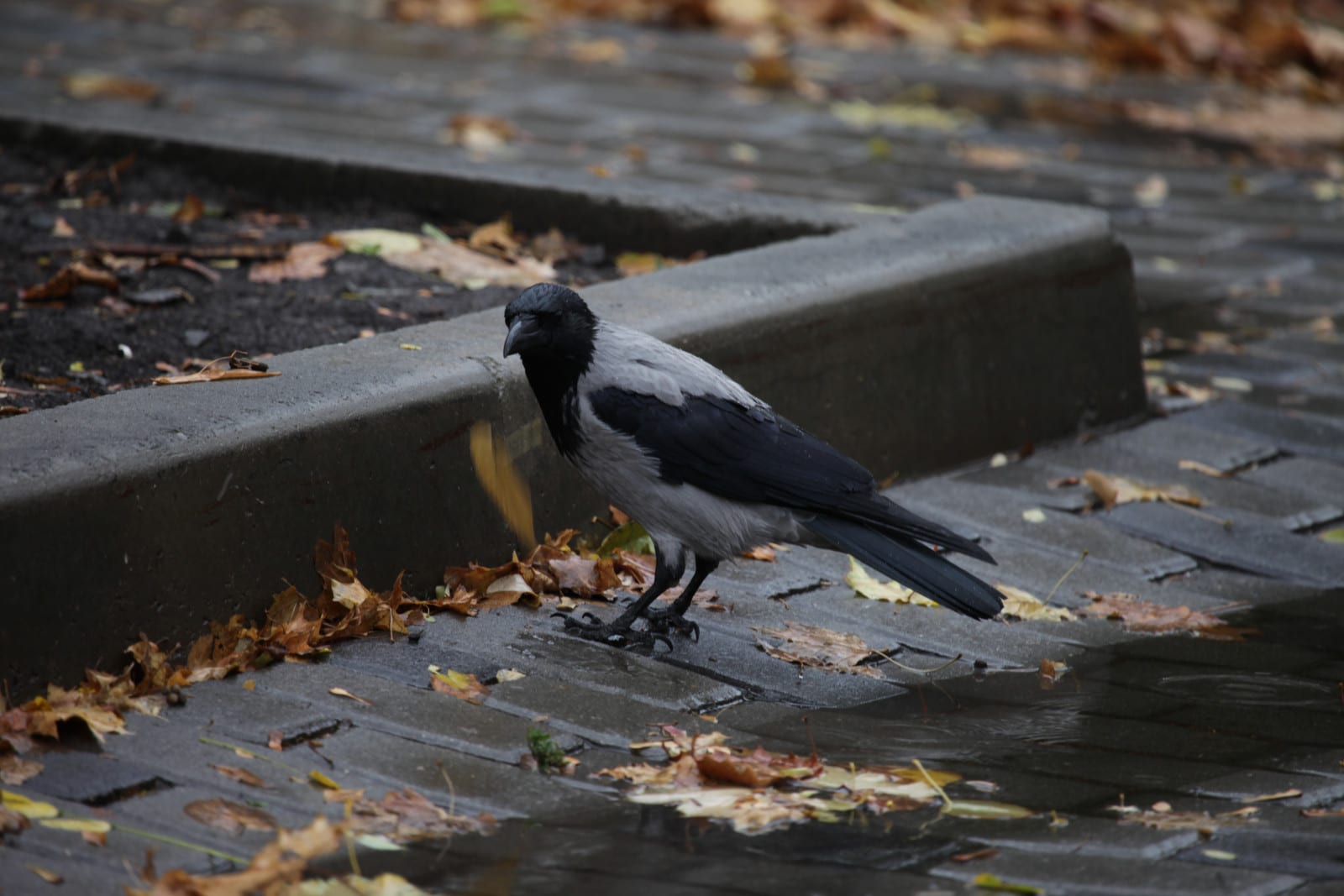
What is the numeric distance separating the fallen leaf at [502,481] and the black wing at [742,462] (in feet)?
1.27

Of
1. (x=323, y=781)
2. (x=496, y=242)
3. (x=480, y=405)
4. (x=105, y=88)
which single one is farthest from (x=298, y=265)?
(x=105, y=88)

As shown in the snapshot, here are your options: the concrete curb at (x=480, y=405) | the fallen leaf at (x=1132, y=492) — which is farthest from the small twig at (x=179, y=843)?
the fallen leaf at (x=1132, y=492)

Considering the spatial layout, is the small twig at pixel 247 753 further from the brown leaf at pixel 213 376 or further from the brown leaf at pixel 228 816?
the brown leaf at pixel 213 376

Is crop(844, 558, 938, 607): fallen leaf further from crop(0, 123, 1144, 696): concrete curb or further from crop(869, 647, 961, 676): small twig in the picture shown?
crop(0, 123, 1144, 696): concrete curb

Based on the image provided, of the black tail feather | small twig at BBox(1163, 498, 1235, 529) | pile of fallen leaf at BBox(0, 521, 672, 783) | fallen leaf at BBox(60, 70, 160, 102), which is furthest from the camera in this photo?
fallen leaf at BBox(60, 70, 160, 102)

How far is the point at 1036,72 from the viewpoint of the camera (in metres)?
10.5

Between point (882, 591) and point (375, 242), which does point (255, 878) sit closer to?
point (882, 591)

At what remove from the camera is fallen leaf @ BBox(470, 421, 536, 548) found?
4016 mm

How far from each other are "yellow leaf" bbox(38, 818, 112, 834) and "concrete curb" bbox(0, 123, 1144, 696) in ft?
1.66

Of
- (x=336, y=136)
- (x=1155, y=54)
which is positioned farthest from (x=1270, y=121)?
(x=336, y=136)

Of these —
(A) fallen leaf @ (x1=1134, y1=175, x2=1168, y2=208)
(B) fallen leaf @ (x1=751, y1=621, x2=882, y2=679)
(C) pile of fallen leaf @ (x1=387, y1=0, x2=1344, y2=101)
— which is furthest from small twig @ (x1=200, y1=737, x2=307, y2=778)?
(C) pile of fallen leaf @ (x1=387, y1=0, x2=1344, y2=101)

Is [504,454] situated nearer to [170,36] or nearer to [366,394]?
[366,394]

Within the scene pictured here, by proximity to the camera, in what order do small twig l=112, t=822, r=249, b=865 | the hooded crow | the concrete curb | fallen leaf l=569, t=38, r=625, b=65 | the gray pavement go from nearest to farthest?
small twig l=112, t=822, r=249, b=865 < the gray pavement < the concrete curb < the hooded crow < fallen leaf l=569, t=38, r=625, b=65

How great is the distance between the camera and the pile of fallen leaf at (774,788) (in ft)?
9.90
